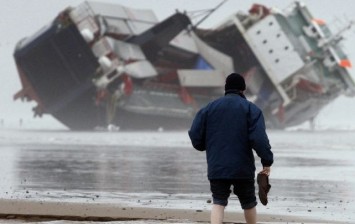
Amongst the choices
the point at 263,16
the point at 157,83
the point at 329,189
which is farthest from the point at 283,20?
the point at 329,189

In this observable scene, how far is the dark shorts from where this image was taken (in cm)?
839

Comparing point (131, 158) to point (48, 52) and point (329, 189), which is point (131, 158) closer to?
point (329, 189)

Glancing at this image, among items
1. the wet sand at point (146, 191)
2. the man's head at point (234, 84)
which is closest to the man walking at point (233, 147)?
the man's head at point (234, 84)

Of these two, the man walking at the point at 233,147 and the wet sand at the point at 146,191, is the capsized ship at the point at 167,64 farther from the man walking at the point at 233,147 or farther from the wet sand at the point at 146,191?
the man walking at the point at 233,147

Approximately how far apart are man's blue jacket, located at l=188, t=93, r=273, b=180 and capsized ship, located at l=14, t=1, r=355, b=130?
4692cm

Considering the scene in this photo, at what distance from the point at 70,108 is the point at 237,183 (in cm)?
5142

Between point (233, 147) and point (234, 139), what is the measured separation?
0.22 ft

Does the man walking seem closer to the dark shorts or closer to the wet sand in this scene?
the dark shorts

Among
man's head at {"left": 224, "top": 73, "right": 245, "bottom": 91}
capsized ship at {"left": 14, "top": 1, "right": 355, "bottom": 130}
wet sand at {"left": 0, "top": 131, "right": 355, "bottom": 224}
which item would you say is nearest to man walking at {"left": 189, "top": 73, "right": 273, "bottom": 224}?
man's head at {"left": 224, "top": 73, "right": 245, "bottom": 91}

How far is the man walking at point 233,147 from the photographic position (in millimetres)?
8336

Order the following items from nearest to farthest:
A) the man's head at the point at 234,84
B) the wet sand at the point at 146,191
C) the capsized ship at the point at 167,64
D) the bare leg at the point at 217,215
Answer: the bare leg at the point at 217,215, the man's head at the point at 234,84, the wet sand at the point at 146,191, the capsized ship at the point at 167,64

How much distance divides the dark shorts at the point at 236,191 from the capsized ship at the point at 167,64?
4701 centimetres

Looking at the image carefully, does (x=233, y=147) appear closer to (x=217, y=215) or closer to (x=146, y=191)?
(x=217, y=215)

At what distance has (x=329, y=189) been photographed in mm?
15820
